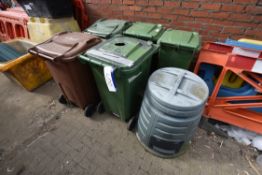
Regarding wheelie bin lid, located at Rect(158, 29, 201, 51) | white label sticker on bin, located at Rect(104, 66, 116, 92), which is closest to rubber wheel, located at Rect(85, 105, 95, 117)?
white label sticker on bin, located at Rect(104, 66, 116, 92)

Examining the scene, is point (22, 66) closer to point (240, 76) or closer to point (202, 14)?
point (202, 14)

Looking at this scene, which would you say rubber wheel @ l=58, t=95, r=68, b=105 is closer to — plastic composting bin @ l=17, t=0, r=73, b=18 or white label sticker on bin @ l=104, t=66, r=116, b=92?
white label sticker on bin @ l=104, t=66, r=116, b=92

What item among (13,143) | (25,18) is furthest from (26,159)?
(25,18)

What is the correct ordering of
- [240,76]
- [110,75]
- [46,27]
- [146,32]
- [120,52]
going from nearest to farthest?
[110,75]
[120,52]
[240,76]
[146,32]
[46,27]

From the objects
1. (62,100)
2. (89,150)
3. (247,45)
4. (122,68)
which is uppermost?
(247,45)

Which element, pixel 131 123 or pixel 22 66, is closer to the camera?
pixel 131 123

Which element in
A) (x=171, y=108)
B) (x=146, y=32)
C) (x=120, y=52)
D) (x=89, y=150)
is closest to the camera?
(x=171, y=108)

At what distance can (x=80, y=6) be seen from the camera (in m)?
2.78

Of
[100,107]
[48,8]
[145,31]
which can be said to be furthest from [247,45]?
[48,8]

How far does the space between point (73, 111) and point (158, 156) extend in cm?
132

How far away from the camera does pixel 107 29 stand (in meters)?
2.09

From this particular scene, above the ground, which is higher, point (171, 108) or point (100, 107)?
point (171, 108)

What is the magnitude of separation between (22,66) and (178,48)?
7.27 ft

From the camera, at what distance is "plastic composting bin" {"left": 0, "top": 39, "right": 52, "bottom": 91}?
219 centimetres
